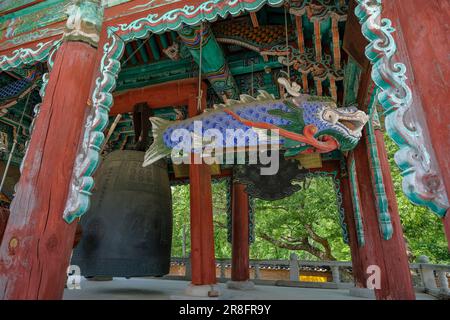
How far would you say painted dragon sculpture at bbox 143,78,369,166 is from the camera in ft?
8.86

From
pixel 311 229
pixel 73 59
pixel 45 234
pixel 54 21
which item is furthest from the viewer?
pixel 311 229

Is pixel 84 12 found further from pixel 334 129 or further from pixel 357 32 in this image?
pixel 357 32

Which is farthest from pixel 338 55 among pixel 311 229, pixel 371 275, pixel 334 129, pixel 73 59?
pixel 311 229

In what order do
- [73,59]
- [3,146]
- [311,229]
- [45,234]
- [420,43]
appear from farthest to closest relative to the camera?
1. [311,229]
2. [3,146]
3. [73,59]
4. [45,234]
5. [420,43]

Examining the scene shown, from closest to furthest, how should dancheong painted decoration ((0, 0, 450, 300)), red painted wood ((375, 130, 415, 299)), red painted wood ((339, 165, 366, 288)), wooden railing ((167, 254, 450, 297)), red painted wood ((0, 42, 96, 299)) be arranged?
1. dancheong painted decoration ((0, 0, 450, 300))
2. red painted wood ((0, 42, 96, 299))
3. red painted wood ((375, 130, 415, 299))
4. red painted wood ((339, 165, 366, 288))
5. wooden railing ((167, 254, 450, 297))

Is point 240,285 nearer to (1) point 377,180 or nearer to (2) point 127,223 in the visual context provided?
(2) point 127,223

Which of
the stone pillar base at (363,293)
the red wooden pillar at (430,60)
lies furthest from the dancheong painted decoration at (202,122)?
the stone pillar base at (363,293)

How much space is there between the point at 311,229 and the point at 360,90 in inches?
304

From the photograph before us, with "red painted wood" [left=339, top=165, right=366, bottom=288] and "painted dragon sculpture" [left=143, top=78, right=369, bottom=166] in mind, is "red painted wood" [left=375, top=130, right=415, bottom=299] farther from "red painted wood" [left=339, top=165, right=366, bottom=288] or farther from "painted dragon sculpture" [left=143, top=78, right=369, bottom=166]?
"red painted wood" [left=339, top=165, right=366, bottom=288]

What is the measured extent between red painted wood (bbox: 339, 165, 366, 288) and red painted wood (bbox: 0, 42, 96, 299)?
17.1 feet

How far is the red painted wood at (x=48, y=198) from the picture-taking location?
6.02 ft

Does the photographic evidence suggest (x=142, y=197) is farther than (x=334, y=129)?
Yes

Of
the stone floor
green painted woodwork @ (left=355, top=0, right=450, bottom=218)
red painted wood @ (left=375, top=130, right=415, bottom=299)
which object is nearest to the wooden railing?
the stone floor

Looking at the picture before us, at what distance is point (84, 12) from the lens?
103 inches
